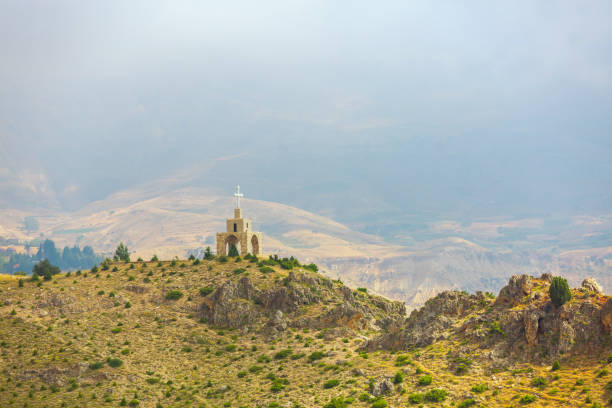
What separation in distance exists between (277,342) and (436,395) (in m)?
34.3

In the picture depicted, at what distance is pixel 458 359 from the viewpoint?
7500 cm

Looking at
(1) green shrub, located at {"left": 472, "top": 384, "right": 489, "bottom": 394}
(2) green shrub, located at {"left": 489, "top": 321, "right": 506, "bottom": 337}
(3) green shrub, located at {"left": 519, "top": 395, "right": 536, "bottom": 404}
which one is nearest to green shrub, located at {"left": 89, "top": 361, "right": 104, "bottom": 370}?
(1) green shrub, located at {"left": 472, "top": 384, "right": 489, "bottom": 394}

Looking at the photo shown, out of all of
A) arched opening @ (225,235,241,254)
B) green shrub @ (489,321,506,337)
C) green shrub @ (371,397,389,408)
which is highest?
arched opening @ (225,235,241,254)

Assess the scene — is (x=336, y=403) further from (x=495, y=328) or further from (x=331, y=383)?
(x=495, y=328)

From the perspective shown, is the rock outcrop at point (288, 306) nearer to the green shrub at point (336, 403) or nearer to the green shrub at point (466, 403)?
the green shrub at point (336, 403)

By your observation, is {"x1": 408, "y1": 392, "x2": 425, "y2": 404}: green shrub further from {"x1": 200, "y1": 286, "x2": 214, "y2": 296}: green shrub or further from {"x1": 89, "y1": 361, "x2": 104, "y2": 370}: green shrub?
{"x1": 200, "y1": 286, "x2": 214, "y2": 296}: green shrub

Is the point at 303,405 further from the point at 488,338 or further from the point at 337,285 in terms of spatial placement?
the point at 337,285

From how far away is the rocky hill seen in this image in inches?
2734

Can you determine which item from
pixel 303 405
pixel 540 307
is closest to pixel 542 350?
pixel 540 307

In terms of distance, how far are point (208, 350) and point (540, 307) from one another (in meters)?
50.3

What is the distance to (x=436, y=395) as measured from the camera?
68.5 m

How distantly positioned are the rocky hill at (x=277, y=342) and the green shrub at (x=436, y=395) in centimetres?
13

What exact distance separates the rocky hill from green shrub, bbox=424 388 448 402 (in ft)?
0.42

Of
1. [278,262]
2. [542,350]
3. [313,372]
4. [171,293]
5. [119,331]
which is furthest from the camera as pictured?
[278,262]
